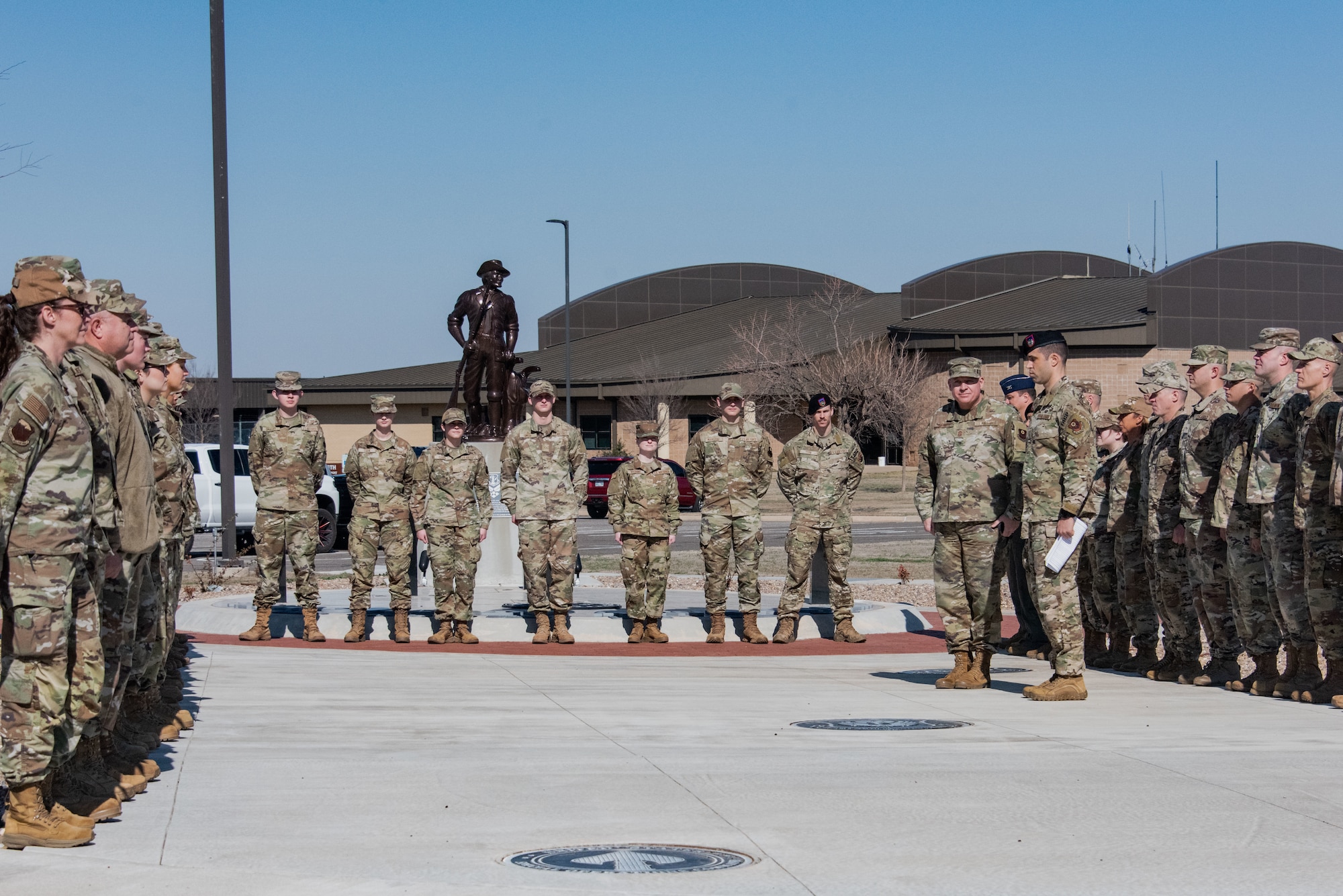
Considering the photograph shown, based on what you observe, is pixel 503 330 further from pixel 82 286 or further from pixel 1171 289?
pixel 1171 289

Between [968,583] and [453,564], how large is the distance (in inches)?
209

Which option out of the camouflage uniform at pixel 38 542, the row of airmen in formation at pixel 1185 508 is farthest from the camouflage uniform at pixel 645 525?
the camouflage uniform at pixel 38 542

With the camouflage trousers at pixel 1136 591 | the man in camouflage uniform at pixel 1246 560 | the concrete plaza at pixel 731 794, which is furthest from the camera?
the camouflage trousers at pixel 1136 591

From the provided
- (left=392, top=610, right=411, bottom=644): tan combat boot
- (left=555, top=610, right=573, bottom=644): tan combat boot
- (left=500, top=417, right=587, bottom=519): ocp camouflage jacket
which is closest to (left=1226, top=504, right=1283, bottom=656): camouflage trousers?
(left=500, top=417, right=587, bottom=519): ocp camouflage jacket

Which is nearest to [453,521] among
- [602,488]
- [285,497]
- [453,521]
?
[453,521]

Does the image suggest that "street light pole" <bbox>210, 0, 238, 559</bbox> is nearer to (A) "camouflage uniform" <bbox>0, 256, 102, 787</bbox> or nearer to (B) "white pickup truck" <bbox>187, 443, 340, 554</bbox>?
(B) "white pickup truck" <bbox>187, 443, 340, 554</bbox>

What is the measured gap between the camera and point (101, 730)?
6.34m

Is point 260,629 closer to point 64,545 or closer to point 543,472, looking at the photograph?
point 543,472

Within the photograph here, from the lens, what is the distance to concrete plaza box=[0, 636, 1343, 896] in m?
5.02

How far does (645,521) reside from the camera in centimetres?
1355

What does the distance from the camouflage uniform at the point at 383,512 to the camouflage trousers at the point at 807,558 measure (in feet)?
10.00

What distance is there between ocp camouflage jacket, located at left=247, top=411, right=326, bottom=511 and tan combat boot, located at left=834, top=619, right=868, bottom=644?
15.8 ft

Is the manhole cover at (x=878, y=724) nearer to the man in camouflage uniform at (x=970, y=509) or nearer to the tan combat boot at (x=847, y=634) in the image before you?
the man in camouflage uniform at (x=970, y=509)

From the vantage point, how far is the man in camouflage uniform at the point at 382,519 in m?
13.9
